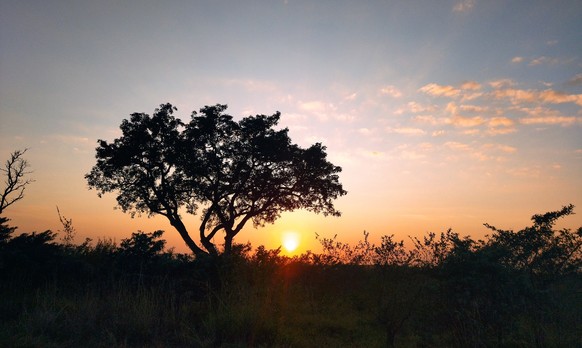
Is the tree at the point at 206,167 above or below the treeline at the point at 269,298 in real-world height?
above

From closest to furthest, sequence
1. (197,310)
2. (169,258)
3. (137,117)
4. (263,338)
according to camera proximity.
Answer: (263,338) → (197,310) → (169,258) → (137,117)

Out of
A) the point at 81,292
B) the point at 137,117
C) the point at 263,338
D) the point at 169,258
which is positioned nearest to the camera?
the point at 263,338

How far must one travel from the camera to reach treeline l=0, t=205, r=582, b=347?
8070 mm

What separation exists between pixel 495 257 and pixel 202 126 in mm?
19127

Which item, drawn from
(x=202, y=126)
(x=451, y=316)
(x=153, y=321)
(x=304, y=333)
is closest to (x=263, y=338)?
(x=304, y=333)

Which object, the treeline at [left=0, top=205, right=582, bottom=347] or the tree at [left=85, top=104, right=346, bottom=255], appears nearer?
the treeline at [left=0, top=205, right=582, bottom=347]

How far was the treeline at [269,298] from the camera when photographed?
26.5 ft

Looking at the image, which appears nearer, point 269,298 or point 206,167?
point 269,298

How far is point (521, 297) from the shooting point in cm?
851

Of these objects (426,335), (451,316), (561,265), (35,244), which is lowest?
(426,335)

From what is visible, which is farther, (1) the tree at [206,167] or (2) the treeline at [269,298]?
(1) the tree at [206,167]

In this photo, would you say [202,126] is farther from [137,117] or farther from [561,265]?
[561,265]

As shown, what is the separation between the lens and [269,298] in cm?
952

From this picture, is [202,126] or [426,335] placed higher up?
[202,126]
